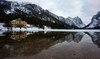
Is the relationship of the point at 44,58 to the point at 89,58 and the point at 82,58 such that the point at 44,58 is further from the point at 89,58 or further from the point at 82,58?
the point at 89,58

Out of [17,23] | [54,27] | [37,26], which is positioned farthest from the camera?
[54,27]

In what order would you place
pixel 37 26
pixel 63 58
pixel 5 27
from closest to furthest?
pixel 63 58
pixel 5 27
pixel 37 26

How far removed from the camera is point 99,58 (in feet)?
17.1

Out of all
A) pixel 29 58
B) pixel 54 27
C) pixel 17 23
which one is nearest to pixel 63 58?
pixel 29 58

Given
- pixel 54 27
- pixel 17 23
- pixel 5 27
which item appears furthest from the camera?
pixel 54 27

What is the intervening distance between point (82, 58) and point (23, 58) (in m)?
4.73

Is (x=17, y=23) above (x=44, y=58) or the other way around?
above

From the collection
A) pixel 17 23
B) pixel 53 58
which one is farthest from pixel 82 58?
pixel 17 23

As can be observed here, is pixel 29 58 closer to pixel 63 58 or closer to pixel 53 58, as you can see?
pixel 53 58

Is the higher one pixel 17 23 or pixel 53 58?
pixel 17 23

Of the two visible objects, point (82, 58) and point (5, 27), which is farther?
point (5, 27)

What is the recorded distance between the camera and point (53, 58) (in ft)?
16.7

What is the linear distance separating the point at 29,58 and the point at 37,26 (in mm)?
97496

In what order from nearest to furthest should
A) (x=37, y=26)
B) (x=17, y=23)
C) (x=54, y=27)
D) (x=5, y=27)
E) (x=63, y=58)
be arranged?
(x=63, y=58) < (x=5, y=27) < (x=17, y=23) < (x=37, y=26) < (x=54, y=27)
